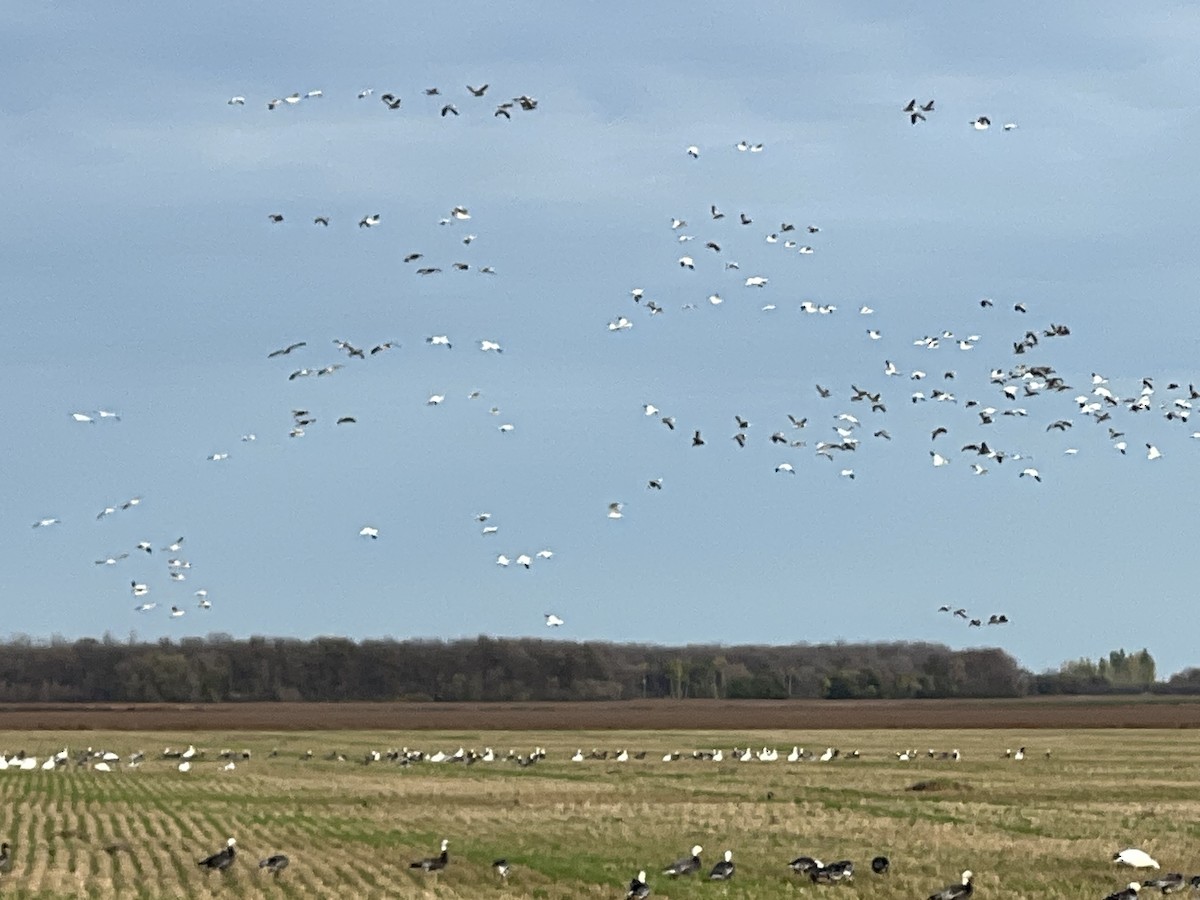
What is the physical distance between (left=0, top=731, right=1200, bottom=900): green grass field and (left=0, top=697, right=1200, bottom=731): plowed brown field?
3687cm

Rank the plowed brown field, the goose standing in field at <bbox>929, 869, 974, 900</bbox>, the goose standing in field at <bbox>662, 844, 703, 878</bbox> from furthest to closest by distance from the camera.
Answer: the plowed brown field, the goose standing in field at <bbox>662, 844, 703, 878</bbox>, the goose standing in field at <bbox>929, 869, 974, 900</bbox>

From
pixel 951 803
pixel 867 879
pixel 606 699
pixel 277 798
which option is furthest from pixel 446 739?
pixel 606 699

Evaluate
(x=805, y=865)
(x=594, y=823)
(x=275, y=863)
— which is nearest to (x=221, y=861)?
(x=275, y=863)

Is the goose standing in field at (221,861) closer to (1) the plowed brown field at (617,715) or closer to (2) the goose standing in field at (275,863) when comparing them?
(2) the goose standing in field at (275,863)

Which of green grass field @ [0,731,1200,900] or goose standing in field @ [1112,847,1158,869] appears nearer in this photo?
green grass field @ [0,731,1200,900]

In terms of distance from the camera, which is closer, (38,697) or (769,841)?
(769,841)

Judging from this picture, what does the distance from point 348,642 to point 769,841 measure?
157046mm

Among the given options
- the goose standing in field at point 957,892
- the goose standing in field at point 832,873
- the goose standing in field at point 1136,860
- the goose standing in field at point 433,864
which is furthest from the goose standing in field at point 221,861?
the goose standing in field at point 1136,860

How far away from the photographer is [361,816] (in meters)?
43.9

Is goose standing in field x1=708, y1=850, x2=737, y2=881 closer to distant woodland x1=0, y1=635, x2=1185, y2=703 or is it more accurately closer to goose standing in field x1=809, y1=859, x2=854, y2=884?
goose standing in field x1=809, y1=859, x2=854, y2=884

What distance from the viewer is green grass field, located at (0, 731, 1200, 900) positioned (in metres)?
30.0

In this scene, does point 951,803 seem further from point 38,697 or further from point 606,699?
point 38,697

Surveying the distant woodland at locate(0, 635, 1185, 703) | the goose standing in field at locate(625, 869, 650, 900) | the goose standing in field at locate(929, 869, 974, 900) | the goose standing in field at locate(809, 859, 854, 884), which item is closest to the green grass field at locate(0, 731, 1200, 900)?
the goose standing in field at locate(809, 859, 854, 884)

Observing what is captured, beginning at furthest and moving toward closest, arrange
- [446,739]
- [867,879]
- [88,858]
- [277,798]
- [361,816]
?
1. [446,739]
2. [277,798]
3. [361,816]
4. [88,858]
5. [867,879]
